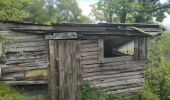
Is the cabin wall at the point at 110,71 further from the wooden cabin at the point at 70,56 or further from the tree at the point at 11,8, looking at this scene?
the tree at the point at 11,8

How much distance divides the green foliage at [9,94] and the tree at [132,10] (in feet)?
40.4

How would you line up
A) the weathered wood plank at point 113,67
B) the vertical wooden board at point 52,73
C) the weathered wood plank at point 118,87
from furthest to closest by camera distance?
the weathered wood plank at point 118,87
the weathered wood plank at point 113,67
the vertical wooden board at point 52,73

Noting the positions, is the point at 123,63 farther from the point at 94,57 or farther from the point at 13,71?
the point at 13,71

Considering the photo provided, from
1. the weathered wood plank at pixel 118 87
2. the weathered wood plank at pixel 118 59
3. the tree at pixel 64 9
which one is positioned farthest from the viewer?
the tree at pixel 64 9

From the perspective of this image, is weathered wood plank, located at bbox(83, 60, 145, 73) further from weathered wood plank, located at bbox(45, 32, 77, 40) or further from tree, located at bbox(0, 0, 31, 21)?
tree, located at bbox(0, 0, 31, 21)

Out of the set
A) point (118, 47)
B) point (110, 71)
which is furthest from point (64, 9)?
point (110, 71)

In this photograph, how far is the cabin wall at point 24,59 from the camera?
9938 millimetres

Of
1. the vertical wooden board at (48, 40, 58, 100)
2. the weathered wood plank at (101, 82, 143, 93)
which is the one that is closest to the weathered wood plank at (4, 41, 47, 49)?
the vertical wooden board at (48, 40, 58, 100)

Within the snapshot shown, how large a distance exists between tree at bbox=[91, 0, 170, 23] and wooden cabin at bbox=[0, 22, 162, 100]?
29.2 feet

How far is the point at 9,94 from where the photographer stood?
31.6 ft

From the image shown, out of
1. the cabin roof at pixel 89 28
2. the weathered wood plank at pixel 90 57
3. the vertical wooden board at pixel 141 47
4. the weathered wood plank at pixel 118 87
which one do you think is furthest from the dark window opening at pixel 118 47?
the weathered wood plank at pixel 90 57

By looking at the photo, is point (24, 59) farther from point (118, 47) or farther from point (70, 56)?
point (118, 47)

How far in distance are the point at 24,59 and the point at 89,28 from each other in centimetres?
272

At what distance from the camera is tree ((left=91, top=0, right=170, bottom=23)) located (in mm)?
20391
